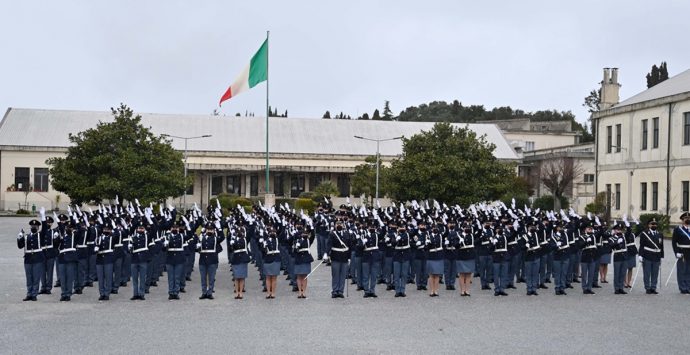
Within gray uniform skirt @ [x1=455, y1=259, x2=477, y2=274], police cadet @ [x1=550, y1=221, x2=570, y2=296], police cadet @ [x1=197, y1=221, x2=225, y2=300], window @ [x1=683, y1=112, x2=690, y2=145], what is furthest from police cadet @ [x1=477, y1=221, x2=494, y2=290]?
window @ [x1=683, y1=112, x2=690, y2=145]

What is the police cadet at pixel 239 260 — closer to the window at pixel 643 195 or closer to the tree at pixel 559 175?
the window at pixel 643 195

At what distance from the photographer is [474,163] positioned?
46.1 m

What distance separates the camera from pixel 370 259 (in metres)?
18.1

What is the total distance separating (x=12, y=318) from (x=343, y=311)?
570 centimetres

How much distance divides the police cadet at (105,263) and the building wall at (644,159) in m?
36.9

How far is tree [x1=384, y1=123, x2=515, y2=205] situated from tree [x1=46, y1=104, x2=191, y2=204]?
1289 cm

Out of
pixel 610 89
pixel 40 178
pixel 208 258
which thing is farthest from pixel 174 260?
pixel 40 178

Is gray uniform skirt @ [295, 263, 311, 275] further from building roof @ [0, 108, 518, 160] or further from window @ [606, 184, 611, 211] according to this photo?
building roof @ [0, 108, 518, 160]

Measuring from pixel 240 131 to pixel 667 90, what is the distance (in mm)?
37810

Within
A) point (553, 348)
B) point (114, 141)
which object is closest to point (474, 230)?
point (553, 348)

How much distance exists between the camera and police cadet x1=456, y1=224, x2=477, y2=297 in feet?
59.5

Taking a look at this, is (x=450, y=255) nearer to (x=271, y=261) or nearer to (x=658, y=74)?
(x=271, y=261)

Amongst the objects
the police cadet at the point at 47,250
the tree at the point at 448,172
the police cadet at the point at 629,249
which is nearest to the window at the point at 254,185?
the tree at the point at 448,172

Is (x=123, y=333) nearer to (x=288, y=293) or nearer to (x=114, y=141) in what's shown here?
(x=288, y=293)
